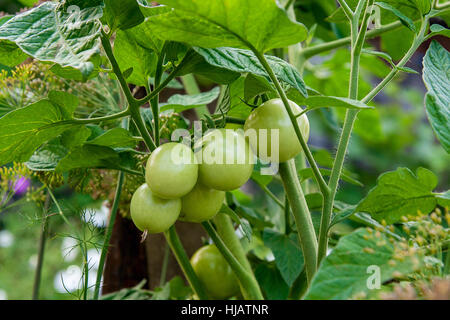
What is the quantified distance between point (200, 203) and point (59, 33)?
0.14 m

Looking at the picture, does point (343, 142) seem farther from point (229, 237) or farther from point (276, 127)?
point (229, 237)

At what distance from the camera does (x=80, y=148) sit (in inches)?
14.9

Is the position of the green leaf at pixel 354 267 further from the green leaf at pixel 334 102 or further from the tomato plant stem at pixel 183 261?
the tomato plant stem at pixel 183 261

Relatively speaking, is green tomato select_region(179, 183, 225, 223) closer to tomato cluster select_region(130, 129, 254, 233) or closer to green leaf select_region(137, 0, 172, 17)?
tomato cluster select_region(130, 129, 254, 233)

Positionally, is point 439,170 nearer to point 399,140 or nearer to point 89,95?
point 399,140

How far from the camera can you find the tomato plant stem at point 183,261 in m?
0.44

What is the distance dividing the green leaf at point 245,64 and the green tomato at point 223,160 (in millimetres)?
44

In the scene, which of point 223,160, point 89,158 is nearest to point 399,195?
point 223,160

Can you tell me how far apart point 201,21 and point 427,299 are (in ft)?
0.61

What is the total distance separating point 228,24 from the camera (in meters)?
0.27

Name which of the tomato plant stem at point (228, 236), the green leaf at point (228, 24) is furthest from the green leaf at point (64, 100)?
the tomato plant stem at point (228, 236)

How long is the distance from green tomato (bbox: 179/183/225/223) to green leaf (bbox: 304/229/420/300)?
11 cm

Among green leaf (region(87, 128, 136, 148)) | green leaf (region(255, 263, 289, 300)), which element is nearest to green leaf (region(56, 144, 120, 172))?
green leaf (region(87, 128, 136, 148))
